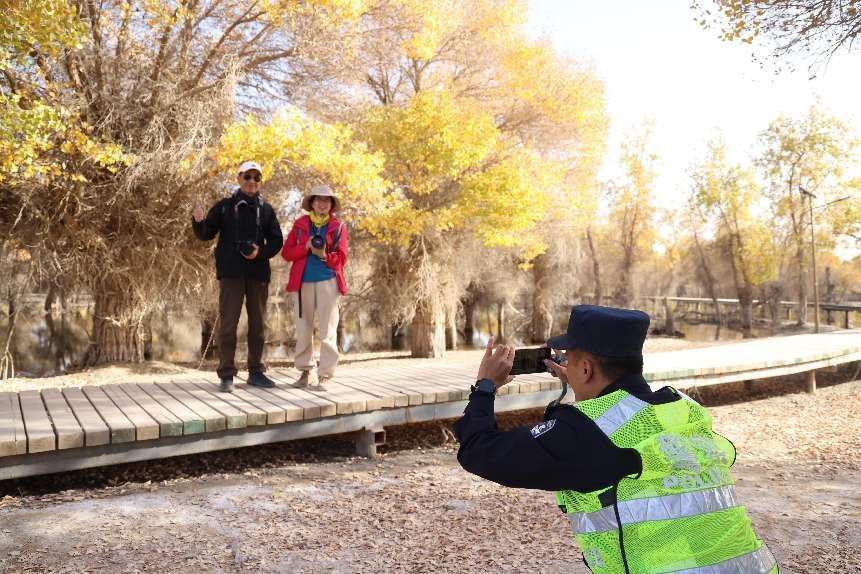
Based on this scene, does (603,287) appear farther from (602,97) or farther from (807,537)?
(807,537)

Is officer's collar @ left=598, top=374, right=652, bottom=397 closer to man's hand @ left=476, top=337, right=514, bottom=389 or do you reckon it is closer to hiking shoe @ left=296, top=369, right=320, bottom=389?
man's hand @ left=476, top=337, right=514, bottom=389

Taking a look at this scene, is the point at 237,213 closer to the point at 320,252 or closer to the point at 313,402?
the point at 320,252

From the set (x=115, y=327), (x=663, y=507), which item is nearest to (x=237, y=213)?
(x=663, y=507)

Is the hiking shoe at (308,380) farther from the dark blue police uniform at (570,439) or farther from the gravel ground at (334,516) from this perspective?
the dark blue police uniform at (570,439)

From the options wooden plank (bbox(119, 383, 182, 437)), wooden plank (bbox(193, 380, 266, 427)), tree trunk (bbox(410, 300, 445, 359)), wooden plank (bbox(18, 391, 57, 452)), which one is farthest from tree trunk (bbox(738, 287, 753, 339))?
wooden plank (bbox(18, 391, 57, 452))

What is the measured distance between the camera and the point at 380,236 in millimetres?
13094

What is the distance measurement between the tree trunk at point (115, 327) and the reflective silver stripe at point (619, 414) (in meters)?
10.8

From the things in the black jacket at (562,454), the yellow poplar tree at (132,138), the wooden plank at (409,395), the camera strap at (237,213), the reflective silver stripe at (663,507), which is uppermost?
the yellow poplar tree at (132,138)

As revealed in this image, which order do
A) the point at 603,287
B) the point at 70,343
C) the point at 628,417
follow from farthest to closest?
the point at 603,287 → the point at 70,343 → the point at 628,417

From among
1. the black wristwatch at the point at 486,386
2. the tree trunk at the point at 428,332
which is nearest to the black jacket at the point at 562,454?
the black wristwatch at the point at 486,386

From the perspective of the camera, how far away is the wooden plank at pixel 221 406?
5.17 metres

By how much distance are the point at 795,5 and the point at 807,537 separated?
5.68 m

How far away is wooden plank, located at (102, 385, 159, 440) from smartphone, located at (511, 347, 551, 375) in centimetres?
350

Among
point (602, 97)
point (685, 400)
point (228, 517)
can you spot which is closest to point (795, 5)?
point (685, 400)
